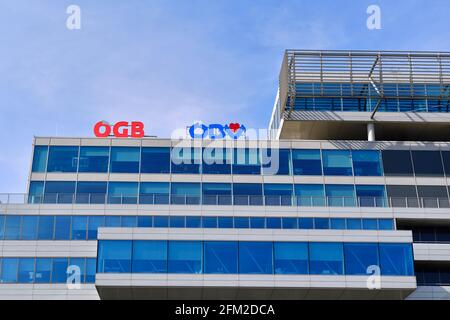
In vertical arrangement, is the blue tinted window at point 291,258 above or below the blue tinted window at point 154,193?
below

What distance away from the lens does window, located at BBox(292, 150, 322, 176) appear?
6378 cm

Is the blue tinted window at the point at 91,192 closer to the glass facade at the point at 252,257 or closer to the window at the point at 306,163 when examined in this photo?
the glass facade at the point at 252,257

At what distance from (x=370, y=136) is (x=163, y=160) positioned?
62.9 ft

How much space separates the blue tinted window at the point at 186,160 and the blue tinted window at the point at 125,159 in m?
3.30

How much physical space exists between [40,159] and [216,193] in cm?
1598

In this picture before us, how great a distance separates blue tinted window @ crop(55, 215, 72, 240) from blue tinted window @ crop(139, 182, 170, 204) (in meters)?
6.31

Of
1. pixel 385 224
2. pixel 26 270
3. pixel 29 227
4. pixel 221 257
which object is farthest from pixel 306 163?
pixel 26 270

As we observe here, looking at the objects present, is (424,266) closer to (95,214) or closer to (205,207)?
(205,207)

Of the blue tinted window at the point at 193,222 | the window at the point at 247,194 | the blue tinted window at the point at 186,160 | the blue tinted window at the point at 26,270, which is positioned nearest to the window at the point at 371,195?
the window at the point at 247,194

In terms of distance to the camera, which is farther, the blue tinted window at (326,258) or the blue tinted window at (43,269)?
the blue tinted window at (43,269)

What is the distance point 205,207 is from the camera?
59.8 meters

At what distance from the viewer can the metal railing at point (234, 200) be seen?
61.5 meters

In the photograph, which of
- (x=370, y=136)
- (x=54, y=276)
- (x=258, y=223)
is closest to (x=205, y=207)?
(x=258, y=223)

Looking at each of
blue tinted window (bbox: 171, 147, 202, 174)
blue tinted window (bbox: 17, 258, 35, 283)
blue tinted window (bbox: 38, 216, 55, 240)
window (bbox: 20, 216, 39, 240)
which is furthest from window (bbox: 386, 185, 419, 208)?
blue tinted window (bbox: 17, 258, 35, 283)
